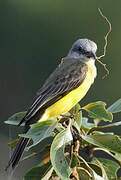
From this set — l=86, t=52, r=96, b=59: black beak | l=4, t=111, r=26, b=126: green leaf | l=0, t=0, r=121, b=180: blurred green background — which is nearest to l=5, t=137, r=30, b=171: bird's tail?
l=4, t=111, r=26, b=126: green leaf

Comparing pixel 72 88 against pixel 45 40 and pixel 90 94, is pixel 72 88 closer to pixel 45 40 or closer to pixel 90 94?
pixel 90 94

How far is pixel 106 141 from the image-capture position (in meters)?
2.21

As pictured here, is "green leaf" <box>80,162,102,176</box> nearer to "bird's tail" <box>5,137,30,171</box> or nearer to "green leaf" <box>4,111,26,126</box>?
"bird's tail" <box>5,137,30,171</box>

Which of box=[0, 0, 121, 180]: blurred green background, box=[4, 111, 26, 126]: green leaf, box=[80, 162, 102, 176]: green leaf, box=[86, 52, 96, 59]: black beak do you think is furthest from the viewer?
box=[0, 0, 121, 180]: blurred green background

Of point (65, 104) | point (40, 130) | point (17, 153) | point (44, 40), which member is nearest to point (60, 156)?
point (40, 130)

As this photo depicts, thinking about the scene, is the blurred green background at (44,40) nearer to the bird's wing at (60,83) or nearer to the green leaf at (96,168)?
the bird's wing at (60,83)

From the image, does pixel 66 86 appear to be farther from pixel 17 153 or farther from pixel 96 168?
pixel 96 168

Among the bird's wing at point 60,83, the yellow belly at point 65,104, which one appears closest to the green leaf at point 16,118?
the bird's wing at point 60,83

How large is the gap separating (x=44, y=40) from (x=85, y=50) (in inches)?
177

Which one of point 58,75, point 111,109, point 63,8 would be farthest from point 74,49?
point 63,8

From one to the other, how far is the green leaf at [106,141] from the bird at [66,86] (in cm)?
66

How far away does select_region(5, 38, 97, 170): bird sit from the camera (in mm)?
3123

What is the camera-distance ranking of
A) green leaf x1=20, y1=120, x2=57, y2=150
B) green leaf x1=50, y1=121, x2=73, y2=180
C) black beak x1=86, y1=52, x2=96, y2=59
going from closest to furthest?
green leaf x1=50, y1=121, x2=73, y2=180
green leaf x1=20, y1=120, x2=57, y2=150
black beak x1=86, y1=52, x2=96, y2=59

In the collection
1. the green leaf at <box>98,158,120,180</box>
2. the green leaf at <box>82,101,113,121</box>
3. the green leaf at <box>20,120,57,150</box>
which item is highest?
the green leaf at <box>20,120,57,150</box>
